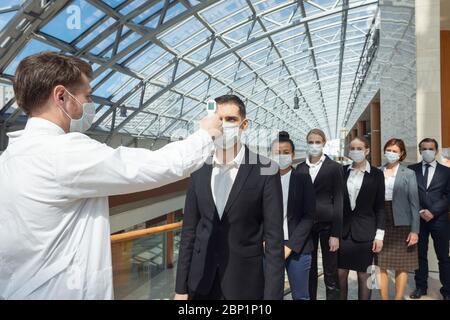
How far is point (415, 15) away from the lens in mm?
6117

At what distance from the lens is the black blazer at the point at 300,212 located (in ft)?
10.4

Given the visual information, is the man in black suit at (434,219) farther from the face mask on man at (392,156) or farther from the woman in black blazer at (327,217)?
the woman in black blazer at (327,217)

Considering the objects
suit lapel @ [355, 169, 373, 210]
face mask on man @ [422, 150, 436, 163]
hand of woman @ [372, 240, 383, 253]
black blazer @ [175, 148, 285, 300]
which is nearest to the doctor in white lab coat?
black blazer @ [175, 148, 285, 300]

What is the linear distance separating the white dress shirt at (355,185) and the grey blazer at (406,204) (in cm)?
41

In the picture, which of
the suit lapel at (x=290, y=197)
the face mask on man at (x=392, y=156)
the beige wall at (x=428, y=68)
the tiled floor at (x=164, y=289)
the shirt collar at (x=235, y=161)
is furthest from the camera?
the beige wall at (x=428, y=68)

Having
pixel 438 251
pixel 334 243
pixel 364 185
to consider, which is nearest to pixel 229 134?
pixel 334 243

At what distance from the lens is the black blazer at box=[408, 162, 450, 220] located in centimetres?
437

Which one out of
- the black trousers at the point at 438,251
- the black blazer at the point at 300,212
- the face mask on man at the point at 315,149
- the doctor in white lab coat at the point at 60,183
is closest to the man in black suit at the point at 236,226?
the doctor in white lab coat at the point at 60,183

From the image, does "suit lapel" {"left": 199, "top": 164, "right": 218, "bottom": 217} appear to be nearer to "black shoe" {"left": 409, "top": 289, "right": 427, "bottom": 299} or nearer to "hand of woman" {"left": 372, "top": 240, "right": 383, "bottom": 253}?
"hand of woman" {"left": 372, "top": 240, "right": 383, "bottom": 253}

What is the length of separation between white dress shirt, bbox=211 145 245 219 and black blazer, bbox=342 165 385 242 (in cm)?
197

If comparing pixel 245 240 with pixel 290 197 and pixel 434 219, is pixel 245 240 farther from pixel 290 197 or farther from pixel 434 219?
pixel 434 219
